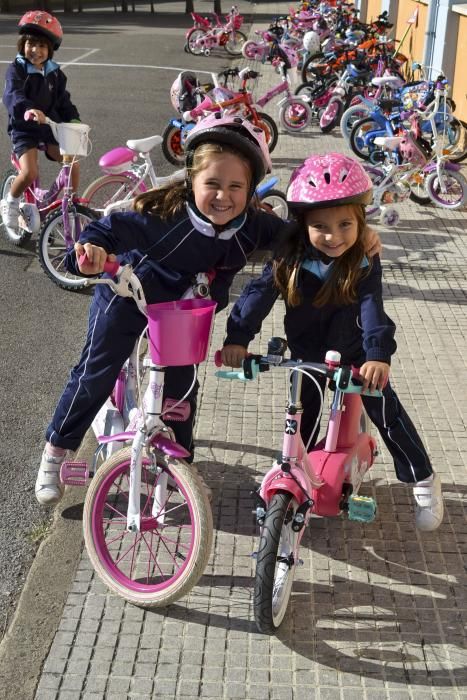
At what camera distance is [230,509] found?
402 centimetres

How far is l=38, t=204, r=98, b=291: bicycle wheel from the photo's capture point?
6.92 m

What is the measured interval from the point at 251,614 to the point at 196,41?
21190 millimetres

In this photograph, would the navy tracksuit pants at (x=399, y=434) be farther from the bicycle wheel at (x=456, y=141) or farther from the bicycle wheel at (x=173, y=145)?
the bicycle wheel at (x=173, y=145)

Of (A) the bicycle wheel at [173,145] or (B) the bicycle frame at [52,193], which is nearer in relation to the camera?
(B) the bicycle frame at [52,193]

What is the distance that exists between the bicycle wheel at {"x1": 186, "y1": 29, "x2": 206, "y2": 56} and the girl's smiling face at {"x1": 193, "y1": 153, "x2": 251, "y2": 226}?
20477mm

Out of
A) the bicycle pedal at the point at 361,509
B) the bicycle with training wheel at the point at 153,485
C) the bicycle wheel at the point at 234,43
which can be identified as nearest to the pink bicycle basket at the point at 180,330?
the bicycle with training wheel at the point at 153,485

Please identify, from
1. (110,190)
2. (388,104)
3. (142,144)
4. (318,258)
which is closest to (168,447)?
(318,258)

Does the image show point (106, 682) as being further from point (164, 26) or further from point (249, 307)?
point (164, 26)

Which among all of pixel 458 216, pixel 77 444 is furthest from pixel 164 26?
pixel 77 444

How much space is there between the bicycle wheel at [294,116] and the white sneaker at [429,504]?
32.1ft

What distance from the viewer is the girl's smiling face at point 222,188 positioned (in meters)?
3.31

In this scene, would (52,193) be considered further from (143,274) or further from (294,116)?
(294,116)

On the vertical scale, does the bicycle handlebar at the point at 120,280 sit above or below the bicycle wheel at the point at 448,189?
above

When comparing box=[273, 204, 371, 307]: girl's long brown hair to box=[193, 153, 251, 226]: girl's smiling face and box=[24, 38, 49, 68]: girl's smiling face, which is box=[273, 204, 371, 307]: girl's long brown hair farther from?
box=[24, 38, 49, 68]: girl's smiling face
